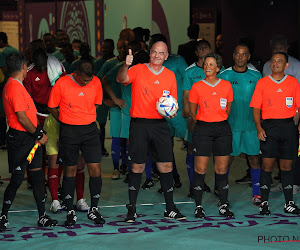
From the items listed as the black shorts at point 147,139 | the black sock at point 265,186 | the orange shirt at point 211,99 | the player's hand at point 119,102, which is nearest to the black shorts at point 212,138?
the orange shirt at point 211,99

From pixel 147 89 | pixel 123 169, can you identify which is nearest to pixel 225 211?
pixel 147 89

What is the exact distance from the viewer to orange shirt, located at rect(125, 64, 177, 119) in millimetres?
6590

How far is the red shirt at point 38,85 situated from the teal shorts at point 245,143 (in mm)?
2070

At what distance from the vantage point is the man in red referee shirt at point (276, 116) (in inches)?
270

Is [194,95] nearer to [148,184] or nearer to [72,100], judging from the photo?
[72,100]

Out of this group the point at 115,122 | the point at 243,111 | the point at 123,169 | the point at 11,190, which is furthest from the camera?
the point at 123,169

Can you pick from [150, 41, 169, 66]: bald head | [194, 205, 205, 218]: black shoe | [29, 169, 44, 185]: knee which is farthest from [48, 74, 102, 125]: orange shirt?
[194, 205, 205, 218]: black shoe

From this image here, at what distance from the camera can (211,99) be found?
680cm

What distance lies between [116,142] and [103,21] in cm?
955

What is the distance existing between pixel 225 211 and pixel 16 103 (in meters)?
2.33

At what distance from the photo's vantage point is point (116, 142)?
913 centimetres

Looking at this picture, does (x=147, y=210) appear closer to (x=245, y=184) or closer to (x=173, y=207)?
(x=173, y=207)

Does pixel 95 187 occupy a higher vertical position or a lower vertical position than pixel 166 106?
lower

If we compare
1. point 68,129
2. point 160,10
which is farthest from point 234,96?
point 160,10
